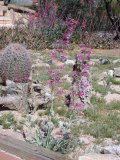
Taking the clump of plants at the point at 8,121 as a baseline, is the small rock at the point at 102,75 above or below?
below

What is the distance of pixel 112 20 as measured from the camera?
19.1m

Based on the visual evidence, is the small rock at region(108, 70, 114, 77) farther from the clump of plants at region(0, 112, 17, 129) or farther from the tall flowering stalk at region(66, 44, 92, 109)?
the clump of plants at region(0, 112, 17, 129)

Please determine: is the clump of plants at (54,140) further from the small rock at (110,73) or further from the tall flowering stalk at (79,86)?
the small rock at (110,73)

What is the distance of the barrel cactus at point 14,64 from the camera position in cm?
834

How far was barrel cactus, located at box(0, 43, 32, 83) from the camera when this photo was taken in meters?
8.34

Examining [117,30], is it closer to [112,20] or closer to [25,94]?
[112,20]

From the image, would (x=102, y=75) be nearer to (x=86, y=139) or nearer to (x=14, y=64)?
(x=14, y=64)

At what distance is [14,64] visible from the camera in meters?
8.36

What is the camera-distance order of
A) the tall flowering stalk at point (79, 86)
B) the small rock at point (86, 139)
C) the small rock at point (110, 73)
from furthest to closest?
the small rock at point (110, 73) → the tall flowering stalk at point (79, 86) → the small rock at point (86, 139)

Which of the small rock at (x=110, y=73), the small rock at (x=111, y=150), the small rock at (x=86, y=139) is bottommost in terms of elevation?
the small rock at (x=110, y=73)

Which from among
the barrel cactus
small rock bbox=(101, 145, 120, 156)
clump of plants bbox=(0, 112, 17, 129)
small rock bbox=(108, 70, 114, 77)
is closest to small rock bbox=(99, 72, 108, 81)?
small rock bbox=(108, 70, 114, 77)

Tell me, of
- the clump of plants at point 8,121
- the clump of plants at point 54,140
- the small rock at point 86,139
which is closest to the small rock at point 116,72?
the clump of plants at point 8,121

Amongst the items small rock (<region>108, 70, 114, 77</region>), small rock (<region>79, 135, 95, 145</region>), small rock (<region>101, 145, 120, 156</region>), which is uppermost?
small rock (<region>101, 145, 120, 156</region>)

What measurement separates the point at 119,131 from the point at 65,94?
1.62 metres
